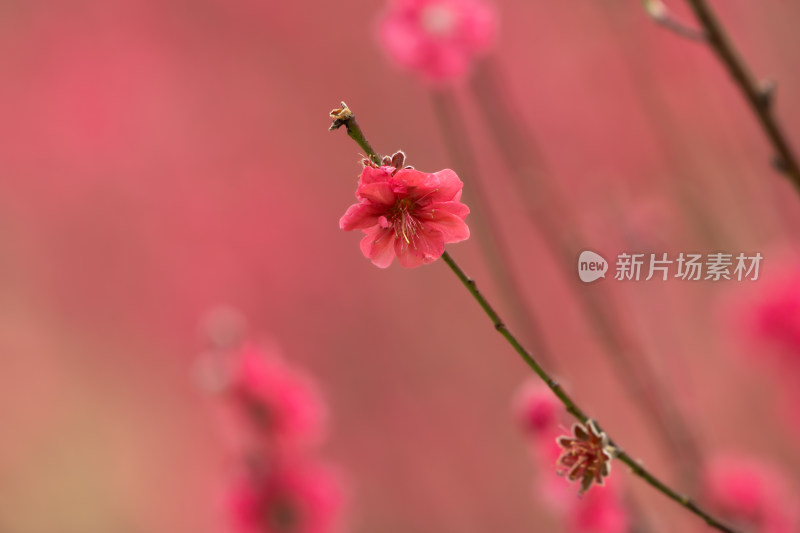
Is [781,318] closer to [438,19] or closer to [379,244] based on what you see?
[438,19]

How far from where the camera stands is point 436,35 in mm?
585

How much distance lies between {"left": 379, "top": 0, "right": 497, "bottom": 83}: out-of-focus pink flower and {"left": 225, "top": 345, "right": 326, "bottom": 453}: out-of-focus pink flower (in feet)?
0.88

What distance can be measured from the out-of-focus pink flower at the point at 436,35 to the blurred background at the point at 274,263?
947mm

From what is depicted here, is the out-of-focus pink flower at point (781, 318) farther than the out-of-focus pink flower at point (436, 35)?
Yes

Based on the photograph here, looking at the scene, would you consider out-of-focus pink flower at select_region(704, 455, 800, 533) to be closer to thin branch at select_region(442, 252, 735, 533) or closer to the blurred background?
thin branch at select_region(442, 252, 735, 533)

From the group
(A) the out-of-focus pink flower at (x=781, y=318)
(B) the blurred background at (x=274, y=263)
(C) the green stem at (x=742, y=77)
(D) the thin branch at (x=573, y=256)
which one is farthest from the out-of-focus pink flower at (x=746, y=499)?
(B) the blurred background at (x=274, y=263)

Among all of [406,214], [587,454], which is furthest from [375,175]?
[587,454]

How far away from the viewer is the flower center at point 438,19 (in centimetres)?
58

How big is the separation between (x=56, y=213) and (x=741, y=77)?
189 cm

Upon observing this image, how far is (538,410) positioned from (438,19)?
31cm

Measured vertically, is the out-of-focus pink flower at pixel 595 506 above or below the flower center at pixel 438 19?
below

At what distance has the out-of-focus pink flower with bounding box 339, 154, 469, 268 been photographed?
0.97 feet

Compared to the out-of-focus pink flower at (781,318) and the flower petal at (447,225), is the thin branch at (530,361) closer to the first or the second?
the flower petal at (447,225)

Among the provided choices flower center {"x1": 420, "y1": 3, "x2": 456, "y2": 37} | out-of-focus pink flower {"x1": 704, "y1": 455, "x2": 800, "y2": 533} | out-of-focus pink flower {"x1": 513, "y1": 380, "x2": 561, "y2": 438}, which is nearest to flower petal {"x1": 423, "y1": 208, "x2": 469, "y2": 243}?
out-of-focus pink flower {"x1": 513, "y1": 380, "x2": 561, "y2": 438}
